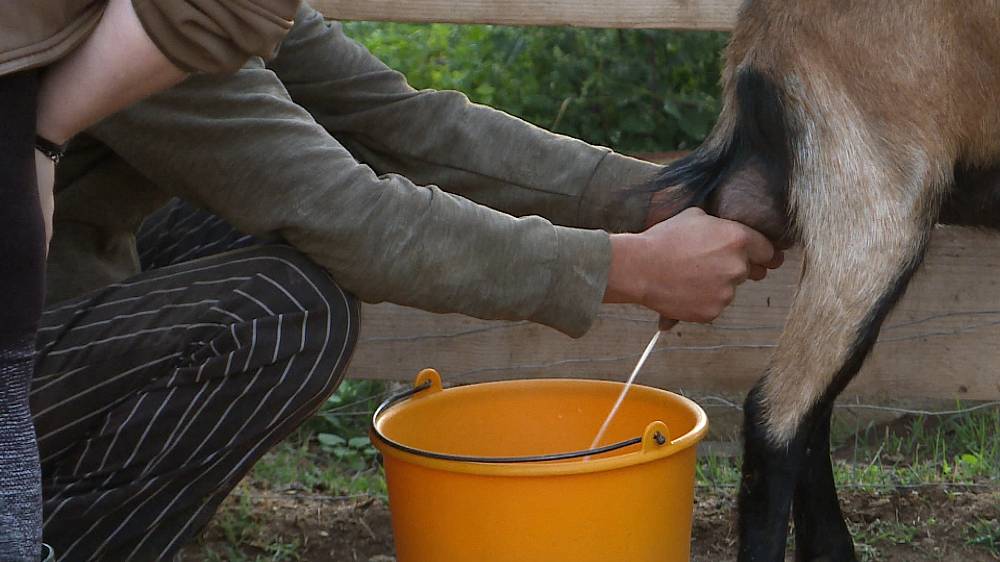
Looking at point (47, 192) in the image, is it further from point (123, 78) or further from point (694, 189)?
point (694, 189)

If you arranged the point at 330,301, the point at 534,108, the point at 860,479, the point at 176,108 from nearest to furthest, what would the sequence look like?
the point at 176,108
the point at 330,301
the point at 860,479
the point at 534,108

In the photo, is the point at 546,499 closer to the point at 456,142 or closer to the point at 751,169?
the point at 751,169

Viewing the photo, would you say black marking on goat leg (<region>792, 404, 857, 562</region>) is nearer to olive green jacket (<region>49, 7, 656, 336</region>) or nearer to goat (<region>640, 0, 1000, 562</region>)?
goat (<region>640, 0, 1000, 562</region>)

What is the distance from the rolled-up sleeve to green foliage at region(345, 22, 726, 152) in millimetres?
2435

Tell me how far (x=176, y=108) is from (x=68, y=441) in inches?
22.2

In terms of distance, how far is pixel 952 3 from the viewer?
7.12 ft

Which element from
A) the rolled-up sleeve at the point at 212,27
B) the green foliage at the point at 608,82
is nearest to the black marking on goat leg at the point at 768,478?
the rolled-up sleeve at the point at 212,27

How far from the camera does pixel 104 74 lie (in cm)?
145

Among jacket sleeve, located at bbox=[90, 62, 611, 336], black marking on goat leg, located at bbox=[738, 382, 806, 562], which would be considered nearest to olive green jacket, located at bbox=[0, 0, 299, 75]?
jacket sleeve, located at bbox=[90, 62, 611, 336]

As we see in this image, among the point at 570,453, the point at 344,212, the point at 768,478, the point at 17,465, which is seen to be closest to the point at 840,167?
the point at 768,478

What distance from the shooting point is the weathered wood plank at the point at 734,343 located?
302cm

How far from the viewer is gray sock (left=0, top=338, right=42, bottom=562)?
4.73 feet

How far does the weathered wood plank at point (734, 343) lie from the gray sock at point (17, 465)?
5.36ft

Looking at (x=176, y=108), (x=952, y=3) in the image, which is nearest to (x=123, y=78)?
(x=176, y=108)
